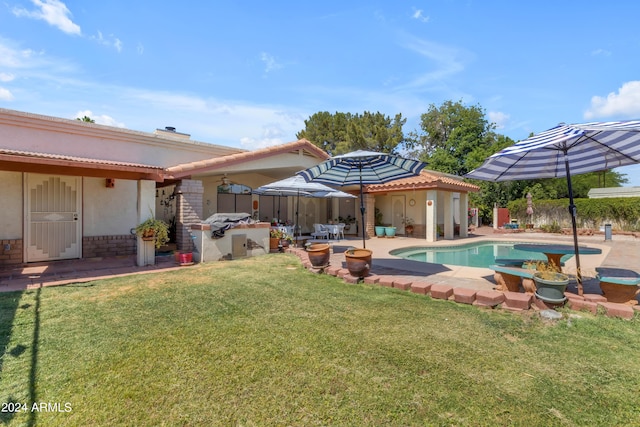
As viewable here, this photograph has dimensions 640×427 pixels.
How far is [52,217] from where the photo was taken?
10.7 metres

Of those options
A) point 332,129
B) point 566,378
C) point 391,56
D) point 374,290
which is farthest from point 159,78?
point 332,129

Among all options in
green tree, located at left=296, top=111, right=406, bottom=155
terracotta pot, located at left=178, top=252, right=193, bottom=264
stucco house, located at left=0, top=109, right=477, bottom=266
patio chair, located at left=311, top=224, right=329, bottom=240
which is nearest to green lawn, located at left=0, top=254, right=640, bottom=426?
terracotta pot, located at left=178, top=252, right=193, bottom=264

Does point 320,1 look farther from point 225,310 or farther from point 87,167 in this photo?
point 225,310

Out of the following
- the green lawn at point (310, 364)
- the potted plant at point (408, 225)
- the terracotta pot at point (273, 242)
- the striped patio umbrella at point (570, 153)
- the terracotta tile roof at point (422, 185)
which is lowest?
the green lawn at point (310, 364)

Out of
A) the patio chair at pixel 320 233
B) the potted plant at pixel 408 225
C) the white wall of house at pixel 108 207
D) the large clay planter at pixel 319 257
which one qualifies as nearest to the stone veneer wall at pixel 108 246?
the white wall of house at pixel 108 207

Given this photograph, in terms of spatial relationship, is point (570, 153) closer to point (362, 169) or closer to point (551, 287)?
point (551, 287)

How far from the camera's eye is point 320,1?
1149cm

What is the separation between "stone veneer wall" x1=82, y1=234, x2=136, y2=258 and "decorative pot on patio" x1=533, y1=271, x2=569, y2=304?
516 inches

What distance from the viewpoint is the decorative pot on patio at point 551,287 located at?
550cm

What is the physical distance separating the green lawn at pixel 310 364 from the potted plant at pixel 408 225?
1552cm

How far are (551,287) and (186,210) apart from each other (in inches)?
429

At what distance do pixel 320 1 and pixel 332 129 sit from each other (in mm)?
26659

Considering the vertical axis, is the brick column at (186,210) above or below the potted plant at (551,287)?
above

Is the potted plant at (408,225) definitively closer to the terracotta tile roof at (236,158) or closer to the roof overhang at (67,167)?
the terracotta tile roof at (236,158)
